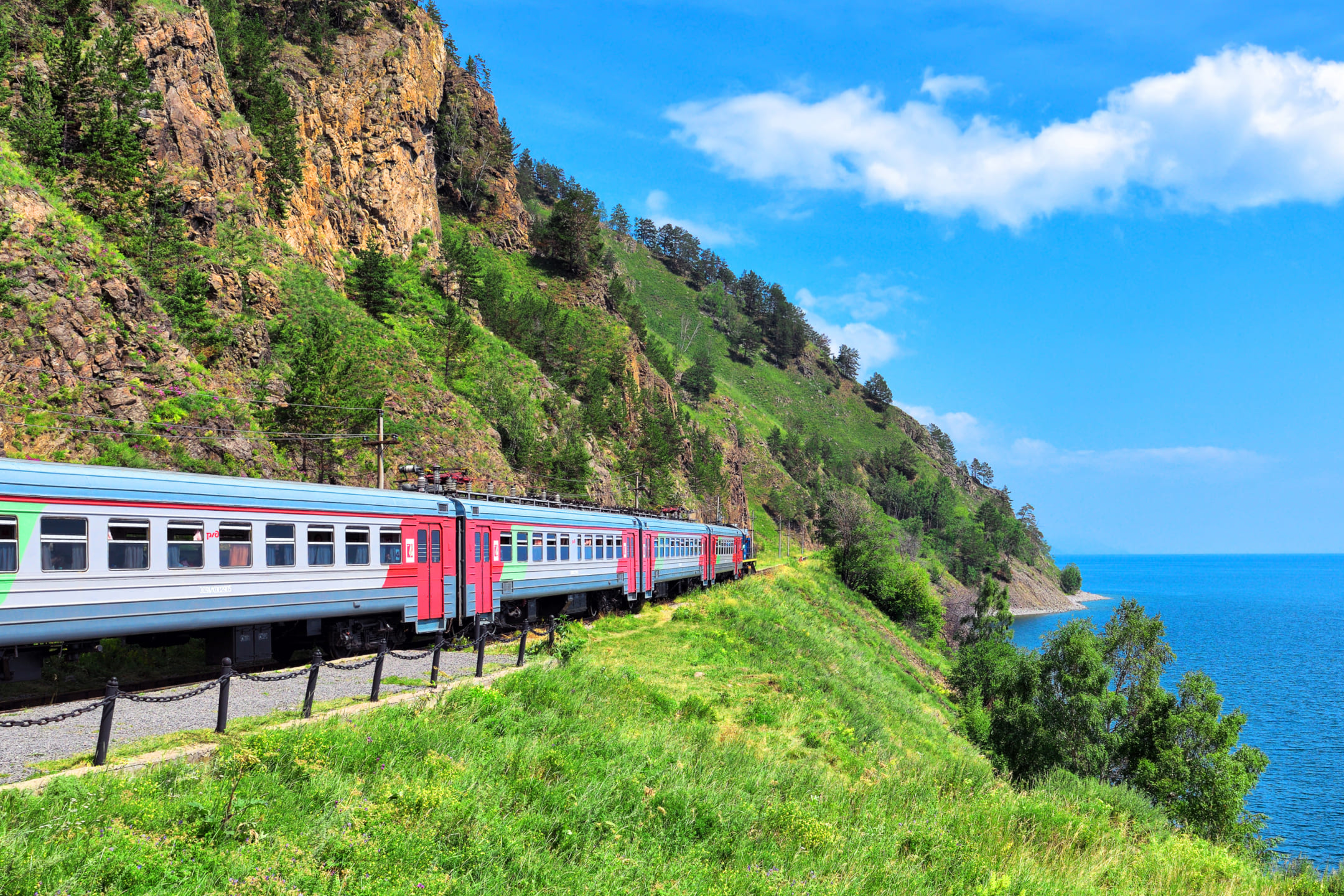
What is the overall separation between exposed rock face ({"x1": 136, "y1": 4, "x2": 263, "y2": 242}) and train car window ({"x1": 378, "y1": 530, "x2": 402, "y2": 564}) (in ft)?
110

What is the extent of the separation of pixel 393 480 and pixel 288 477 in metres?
7.74

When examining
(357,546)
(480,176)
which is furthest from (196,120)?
(480,176)

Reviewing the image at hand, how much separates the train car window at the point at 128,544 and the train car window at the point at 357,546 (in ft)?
13.4

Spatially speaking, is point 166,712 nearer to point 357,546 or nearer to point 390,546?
point 357,546

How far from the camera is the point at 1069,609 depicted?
5782 inches

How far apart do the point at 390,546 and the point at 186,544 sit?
4.69 meters

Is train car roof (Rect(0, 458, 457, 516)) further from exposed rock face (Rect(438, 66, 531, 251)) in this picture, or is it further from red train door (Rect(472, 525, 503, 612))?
exposed rock face (Rect(438, 66, 531, 251))

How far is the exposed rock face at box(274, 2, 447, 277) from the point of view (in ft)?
199

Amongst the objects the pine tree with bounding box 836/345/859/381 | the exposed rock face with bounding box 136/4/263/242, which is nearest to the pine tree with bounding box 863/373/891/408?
the pine tree with bounding box 836/345/859/381

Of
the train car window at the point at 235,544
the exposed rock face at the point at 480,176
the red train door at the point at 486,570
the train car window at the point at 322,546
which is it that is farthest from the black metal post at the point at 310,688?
the exposed rock face at the point at 480,176

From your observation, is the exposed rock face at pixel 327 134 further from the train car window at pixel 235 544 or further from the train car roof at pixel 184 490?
the train car window at pixel 235 544

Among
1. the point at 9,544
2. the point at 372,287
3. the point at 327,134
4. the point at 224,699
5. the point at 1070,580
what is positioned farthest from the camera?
the point at 1070,580

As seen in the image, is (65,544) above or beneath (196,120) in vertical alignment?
beneath

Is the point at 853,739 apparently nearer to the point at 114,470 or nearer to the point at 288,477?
the point at 114,470
